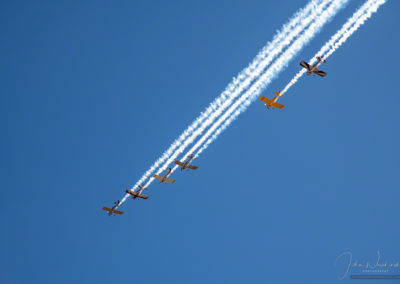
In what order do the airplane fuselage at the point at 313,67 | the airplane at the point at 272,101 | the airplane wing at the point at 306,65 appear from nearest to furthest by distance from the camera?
the airplane fuselage at the point at 313,67
the airplane wing at the point at 306,65
the airplane at the point at 272,101

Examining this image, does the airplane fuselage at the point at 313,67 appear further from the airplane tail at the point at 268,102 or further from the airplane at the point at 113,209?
the airplane at the point at 113,209

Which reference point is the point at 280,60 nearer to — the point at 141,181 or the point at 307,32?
the point at 307,32

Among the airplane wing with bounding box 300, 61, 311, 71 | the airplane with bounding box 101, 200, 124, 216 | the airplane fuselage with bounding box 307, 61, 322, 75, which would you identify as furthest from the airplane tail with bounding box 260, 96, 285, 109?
the airplane with bounding box 101, 200, 124, 216

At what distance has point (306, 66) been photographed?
115 feet

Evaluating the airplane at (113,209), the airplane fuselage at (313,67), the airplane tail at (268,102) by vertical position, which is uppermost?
the airplane fuselage at (313,67)

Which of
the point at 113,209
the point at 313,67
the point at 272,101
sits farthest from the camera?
the point at 113,209

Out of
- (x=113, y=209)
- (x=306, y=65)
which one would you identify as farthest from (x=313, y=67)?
(x=113, y=209)

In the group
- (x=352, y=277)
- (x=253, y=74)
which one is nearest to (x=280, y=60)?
(x=253, y=74)

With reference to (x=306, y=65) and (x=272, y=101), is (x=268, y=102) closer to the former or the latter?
(x=272, y=101)

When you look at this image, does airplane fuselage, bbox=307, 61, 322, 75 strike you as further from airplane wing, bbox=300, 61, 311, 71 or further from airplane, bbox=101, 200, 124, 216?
airplane, bbox=101, 200, 124, 216

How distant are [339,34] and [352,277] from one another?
2067cm

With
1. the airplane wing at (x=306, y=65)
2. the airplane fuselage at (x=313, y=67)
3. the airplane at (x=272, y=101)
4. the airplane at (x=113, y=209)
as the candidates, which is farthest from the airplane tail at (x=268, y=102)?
the airplane at (x=113, y=209)

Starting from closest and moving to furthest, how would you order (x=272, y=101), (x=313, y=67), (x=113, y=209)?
(x=313, y=67) < (x=272, y=101) < (x=113, y=209)

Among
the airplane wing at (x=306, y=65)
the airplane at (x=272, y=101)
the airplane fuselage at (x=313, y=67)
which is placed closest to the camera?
the airplane fuselage at (x=313, y=67)
